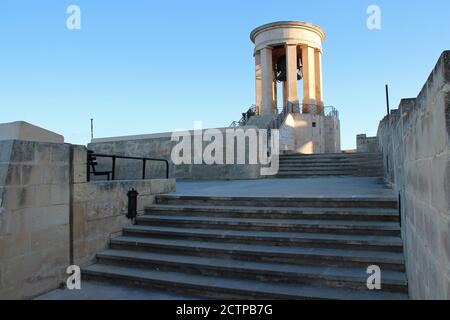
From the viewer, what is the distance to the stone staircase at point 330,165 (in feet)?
42.4

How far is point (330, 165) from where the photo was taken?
539 inches

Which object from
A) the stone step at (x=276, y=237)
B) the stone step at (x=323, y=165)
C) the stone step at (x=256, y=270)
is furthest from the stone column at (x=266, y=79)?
the stone step at (x=256, y=270)

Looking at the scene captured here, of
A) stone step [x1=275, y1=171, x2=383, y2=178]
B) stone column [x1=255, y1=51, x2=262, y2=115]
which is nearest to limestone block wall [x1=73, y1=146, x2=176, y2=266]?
stone step [x1=275, y1=171, x2=383, y2=178]

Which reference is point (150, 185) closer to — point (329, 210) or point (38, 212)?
point (38, 212)

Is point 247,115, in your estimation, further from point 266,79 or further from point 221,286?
point 221,286

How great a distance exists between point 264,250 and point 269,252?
10 centimetres

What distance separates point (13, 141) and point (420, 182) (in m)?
4.21

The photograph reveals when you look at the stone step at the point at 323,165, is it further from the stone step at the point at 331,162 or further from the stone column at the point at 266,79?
the stone column at the point at 266,79

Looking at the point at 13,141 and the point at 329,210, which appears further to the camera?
the point at 329,210

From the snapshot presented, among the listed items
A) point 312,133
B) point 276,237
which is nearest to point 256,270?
point 276,237

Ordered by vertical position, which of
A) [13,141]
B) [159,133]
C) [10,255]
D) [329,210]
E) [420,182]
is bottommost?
[10,255]

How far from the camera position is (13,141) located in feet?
14.0

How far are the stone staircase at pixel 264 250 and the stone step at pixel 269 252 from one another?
0.01 meters

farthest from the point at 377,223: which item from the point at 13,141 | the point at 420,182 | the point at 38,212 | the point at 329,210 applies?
the point at 13,141
